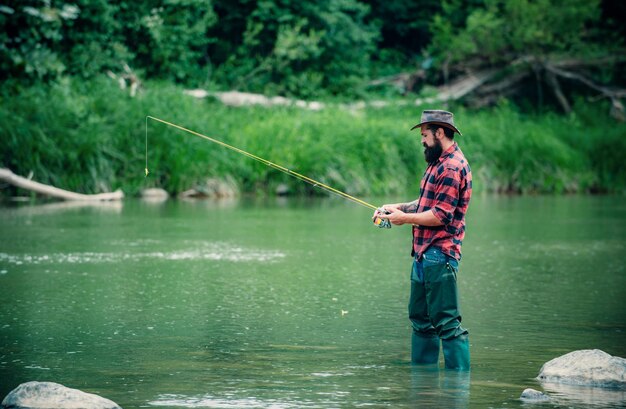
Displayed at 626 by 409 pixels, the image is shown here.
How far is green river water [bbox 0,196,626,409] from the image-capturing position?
712cm

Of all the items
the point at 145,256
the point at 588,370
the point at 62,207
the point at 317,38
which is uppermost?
the point at 317,38

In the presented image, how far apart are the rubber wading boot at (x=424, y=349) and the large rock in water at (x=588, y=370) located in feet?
2.35

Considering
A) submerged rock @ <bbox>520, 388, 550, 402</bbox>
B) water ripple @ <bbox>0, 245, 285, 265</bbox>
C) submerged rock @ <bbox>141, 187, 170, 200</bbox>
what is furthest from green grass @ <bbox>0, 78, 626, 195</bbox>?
submerged rock @ <bbox>520, 388, 550, 402</bbox>

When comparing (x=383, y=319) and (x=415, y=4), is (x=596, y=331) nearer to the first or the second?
(x=383, y=319)

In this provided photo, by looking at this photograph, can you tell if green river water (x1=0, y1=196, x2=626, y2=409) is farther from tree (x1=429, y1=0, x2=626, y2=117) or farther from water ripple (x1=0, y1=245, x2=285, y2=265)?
tree (x1=429, y1=0, x2=626, y2=117)

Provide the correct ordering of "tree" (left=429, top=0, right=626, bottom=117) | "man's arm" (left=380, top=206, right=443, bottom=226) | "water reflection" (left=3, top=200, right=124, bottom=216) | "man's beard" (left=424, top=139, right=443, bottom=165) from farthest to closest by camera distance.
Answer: "tree" (left=429, top=0, right=626, bottom=117) < "water reflection" (left=3, top=200, right=124, bottom=216) < "man's beard" (left=424, top=139, right=443, bottom=165) < "man's arm" (left=380, top=206, right=443, bottom=226)

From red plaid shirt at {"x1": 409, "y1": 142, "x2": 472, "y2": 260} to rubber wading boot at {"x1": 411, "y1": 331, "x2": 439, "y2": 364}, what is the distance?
2.14 feet

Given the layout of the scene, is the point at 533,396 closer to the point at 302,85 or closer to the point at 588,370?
the point at 588,370

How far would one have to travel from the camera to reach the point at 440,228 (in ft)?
24.0

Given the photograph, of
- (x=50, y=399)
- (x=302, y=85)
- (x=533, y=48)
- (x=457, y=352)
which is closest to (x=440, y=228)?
(x=457, y=352)

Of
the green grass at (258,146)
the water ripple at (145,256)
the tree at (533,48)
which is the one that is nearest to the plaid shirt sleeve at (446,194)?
the water ripple at (145,256)

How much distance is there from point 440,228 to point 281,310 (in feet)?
10.6

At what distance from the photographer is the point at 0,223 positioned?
18422mm

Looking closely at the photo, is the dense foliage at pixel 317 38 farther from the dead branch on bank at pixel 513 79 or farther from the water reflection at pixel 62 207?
the water reflection at pixel 62 207
